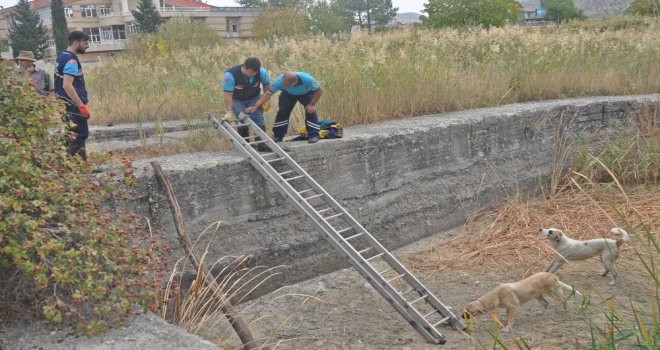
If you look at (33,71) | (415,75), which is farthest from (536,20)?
(33,71)

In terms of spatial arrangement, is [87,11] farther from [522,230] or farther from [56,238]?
[56,238]

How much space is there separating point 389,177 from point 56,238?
15.2ft

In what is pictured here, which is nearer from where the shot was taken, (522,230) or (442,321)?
(442,321)

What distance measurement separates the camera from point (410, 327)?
18.6 ft

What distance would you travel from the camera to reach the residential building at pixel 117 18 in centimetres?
4912

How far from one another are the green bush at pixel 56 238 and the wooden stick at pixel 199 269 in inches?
33.9

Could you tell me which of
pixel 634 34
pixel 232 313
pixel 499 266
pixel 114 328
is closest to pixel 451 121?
pixel 499 266

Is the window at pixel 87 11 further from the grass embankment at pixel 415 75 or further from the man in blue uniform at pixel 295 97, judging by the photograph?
the man in blue uniform at pixel 295 97

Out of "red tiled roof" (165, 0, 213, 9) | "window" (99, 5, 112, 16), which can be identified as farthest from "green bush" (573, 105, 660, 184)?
"window" (99, 5, 112, 16)

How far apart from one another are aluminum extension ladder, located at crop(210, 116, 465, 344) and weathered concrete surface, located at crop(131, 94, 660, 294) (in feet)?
0.72

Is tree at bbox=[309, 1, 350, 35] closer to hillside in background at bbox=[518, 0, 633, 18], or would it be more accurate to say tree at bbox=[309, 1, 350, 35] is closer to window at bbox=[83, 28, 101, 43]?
window at bbox=[83, 28, 101, 43]

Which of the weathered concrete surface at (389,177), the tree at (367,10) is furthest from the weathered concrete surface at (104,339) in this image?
the tree at (367,10)

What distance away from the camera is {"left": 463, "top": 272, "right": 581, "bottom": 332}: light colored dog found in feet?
17.5

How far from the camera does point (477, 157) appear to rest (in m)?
8.44
